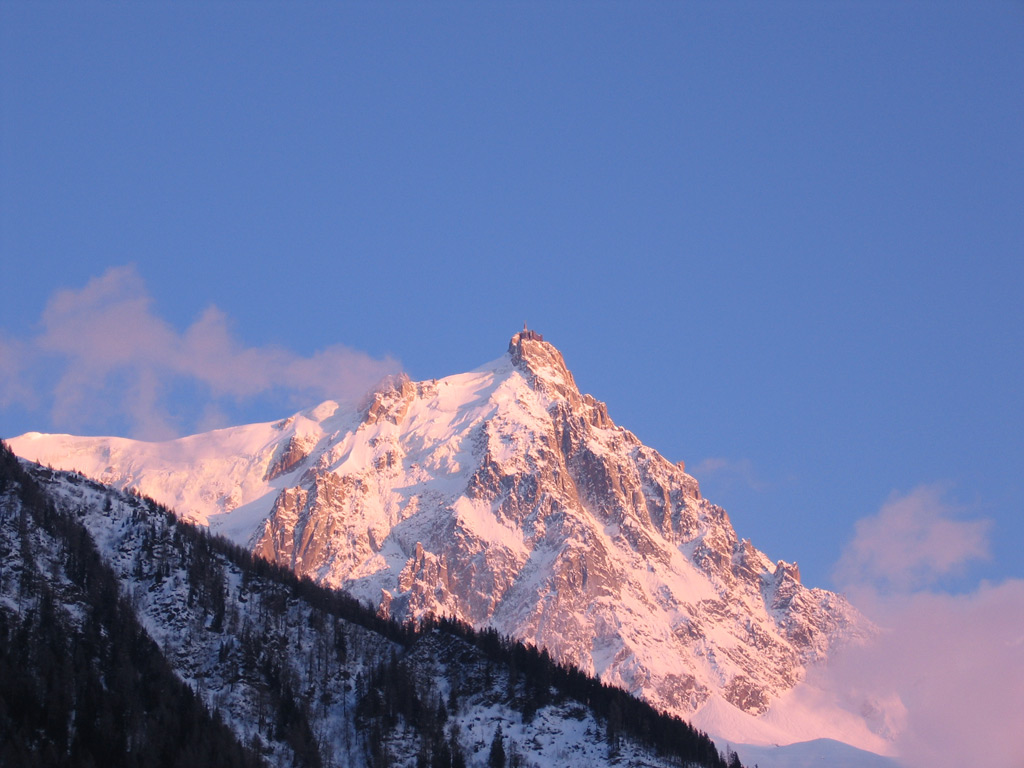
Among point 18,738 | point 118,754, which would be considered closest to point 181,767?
point 118,754

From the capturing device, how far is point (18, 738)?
636 feet

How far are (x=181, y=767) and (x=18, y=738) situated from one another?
1986 cm

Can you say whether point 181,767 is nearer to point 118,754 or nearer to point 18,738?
point 118,754

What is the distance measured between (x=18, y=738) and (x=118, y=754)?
40.0 feet

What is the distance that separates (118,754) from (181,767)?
7899 mm

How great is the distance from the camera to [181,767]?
7820 inches

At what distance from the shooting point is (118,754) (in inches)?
7805
